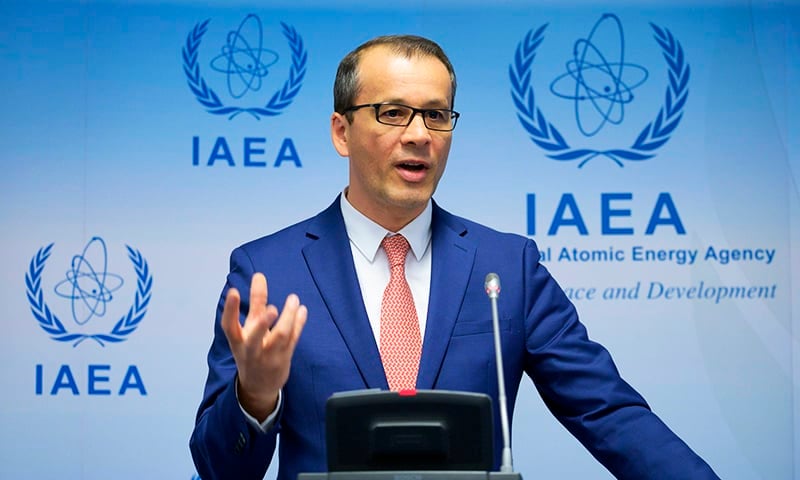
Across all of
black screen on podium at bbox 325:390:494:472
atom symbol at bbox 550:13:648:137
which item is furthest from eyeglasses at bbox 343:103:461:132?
atom symbol at bbox 550:13:648:137

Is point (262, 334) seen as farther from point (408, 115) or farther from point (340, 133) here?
point (340, 133)

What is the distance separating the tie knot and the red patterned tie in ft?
0.18

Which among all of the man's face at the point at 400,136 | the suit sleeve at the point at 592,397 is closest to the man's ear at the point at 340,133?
the man's face at the point at 400,136

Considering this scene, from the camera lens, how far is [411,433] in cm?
158

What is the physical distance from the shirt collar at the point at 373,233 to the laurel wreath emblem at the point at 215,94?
1.89 meters

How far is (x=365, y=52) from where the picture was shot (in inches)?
95.5

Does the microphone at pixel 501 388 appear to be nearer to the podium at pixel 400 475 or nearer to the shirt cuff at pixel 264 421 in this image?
the podium at pixel 400 475

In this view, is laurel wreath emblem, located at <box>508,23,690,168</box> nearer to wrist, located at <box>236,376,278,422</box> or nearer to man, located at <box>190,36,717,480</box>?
man, located at <box>190,36,717,480</box>

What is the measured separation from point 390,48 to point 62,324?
245 cm

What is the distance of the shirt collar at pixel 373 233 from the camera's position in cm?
244

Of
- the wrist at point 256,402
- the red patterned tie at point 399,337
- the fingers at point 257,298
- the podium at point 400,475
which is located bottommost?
the podium at point 400,475

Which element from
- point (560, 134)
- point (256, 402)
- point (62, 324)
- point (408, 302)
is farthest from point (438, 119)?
point (62, 324)

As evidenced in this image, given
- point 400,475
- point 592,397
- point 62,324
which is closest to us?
point 400,475

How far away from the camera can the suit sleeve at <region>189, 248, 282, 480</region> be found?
1.90 m
